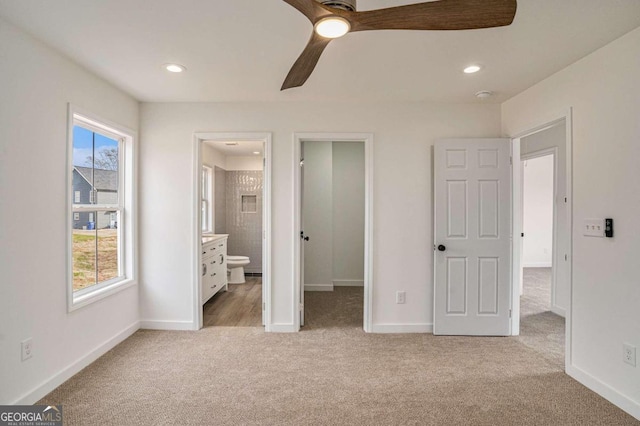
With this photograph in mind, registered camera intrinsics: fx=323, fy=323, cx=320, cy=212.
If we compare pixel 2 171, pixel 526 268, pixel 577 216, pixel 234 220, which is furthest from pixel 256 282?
pixel 526 268

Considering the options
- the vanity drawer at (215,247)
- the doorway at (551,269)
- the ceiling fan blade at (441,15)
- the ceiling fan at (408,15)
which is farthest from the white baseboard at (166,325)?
the doorway at (551,269)

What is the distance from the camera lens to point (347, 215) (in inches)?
216

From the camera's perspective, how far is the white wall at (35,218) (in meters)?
1.95

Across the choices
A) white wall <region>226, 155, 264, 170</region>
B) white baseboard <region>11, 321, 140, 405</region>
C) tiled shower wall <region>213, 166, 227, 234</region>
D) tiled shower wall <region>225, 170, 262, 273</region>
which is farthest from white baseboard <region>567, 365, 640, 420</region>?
white wall <region>226, 155, 264, 170</region>

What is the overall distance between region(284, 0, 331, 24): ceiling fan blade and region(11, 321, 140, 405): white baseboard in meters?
2.76

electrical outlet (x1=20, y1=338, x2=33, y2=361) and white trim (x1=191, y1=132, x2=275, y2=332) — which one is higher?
white trim (x1=191, y1=132, x2=275, y2=332)

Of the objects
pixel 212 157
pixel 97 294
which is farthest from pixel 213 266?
pixel 212 157

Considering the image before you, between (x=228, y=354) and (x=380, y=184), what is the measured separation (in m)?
2.18

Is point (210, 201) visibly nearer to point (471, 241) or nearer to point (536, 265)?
point (471, 241)

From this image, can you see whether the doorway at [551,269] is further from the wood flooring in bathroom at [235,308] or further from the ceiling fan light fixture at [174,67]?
the ceiling fan light fixture at [174,67]

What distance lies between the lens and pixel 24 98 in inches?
81.3

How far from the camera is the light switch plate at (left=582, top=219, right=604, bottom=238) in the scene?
2248 mm

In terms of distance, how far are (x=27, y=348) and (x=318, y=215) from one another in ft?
12.4

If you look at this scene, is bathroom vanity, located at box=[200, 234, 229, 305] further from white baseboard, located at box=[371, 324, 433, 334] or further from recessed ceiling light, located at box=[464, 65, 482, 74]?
recessed ceiling light, located at box=[464, 65, 482, 74]
